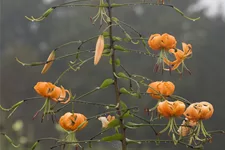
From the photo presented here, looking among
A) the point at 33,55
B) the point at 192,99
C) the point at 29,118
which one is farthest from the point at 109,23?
the point at 33,55

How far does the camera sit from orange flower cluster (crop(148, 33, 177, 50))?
3.74 ft

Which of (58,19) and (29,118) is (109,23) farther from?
(58,19)

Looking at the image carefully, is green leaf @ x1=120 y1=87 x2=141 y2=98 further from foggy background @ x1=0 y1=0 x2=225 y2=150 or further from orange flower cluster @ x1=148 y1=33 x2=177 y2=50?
foggy background @ x1=0 y1=0 x2=225 y2=150

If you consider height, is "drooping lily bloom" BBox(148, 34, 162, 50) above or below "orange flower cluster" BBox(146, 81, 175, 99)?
above

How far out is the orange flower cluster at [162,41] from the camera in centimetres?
114

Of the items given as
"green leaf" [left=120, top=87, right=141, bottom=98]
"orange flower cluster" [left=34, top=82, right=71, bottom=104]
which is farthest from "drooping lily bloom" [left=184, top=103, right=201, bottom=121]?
"orange flower cluster" [left=34, top=82, right=71, bottom=104]

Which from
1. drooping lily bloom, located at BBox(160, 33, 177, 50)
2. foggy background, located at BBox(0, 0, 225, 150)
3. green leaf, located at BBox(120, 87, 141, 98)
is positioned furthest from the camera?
foggy background, located at BBox(0, 0, 225, 150)

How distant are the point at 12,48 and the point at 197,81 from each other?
4857 millimetres

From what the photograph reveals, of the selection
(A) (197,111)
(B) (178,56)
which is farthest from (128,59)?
(A) (197,111)

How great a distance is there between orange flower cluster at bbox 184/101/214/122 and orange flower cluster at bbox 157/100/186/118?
0.06 feet

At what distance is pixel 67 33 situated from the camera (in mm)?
15320

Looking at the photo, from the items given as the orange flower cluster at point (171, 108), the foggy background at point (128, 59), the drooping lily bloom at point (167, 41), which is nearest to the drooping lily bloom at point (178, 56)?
the drooping lily bloom at point (167, 41)

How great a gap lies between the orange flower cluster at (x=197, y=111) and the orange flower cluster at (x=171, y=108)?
0.02 m

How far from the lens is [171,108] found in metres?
1.05
